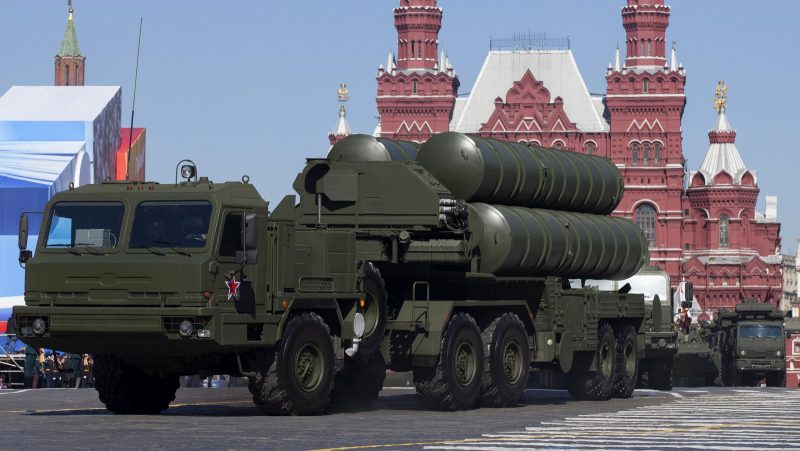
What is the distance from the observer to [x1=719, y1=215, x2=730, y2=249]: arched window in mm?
126188

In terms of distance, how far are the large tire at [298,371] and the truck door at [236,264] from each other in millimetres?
630

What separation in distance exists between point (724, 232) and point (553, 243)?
105924 mm

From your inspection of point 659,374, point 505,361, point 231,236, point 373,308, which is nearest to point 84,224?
point 231,236

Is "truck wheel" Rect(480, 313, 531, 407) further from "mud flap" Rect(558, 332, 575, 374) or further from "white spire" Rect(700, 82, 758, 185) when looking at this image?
"white spire" Rect(700, 82, 758, 185)

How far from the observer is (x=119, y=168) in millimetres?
103062

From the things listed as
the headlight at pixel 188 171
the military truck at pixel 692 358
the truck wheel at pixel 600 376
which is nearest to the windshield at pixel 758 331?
the military truck at pixel 692 358

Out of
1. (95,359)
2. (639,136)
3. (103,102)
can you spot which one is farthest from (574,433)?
(639,136)

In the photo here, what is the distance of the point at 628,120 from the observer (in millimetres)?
122875

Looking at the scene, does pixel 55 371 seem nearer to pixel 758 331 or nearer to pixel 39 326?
pixel 39 326

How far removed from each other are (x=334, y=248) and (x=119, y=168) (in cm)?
8500

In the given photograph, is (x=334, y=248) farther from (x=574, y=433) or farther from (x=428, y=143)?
(x=574, y=433)

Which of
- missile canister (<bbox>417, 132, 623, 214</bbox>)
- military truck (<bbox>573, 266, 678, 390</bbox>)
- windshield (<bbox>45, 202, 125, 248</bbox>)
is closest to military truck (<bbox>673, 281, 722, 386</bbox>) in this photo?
military truck (<bbox>573, 266, 678, 390</bbox>)

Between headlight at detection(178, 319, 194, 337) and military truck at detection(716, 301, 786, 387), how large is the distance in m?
36.2

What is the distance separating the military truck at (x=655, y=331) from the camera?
96.4 feet
